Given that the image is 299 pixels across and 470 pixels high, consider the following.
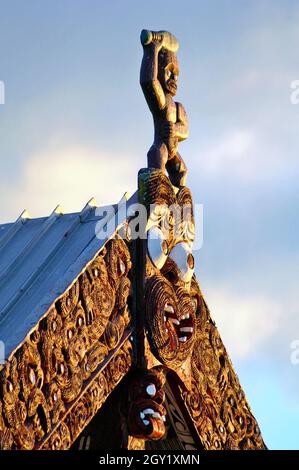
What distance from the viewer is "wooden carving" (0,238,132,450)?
404 inches

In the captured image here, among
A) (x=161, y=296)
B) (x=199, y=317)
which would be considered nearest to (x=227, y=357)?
(x=199, y=317)

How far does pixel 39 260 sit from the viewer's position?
11406 millimetres

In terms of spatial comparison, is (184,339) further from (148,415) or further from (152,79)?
(152,79)

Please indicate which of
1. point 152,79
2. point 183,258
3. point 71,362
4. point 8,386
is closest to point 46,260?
point 71,362

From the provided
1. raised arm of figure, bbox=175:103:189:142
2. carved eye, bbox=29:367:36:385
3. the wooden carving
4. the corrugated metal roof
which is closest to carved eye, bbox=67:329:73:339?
the wooden carving

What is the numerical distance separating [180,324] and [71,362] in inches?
71.9

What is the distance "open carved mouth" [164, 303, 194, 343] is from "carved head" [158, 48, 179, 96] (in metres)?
1.81

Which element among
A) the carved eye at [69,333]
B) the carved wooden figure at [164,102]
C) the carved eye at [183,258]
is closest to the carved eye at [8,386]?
the carved eye at [69,333]

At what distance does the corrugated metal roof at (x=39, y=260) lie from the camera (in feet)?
34.8

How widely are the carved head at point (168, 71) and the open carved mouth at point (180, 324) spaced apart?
1806 mm

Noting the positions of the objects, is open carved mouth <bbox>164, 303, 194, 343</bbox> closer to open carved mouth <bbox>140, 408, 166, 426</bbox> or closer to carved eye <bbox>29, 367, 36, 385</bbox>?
open carved mouth <bbox>140, 408, 166, 426</bbox>
